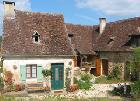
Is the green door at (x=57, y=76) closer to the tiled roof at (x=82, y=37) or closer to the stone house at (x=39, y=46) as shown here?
the stone house at (x=39, y=46)

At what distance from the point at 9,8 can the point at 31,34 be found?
286 cm

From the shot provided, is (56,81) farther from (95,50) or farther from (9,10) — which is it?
(95,50)

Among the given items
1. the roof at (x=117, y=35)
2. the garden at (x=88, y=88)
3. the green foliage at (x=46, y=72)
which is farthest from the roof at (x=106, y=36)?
the green foliage at (x=46, y=72)

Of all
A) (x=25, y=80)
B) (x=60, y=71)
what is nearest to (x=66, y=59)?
(x=60, y=71)

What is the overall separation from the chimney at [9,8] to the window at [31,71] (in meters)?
4.77

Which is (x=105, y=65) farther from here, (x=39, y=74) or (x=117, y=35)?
(x=39, y=74)

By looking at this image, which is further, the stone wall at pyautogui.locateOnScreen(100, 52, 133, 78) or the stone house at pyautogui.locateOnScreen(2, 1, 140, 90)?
the stone wall at pyautogui.locateOnScreen(100, 52, 133, 78)

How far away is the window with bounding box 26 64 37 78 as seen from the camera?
2728cm

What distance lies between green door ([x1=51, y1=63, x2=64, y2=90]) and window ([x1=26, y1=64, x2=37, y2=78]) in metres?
1.54

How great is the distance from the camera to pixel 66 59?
28.7m

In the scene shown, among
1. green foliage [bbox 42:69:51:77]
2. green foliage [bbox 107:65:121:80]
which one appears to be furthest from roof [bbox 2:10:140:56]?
green foliage [bbox 107:65:121:80]

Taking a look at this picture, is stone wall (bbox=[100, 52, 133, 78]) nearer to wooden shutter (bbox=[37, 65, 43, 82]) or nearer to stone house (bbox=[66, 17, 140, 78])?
stone house (bbox=[66, 17, 140, 78])

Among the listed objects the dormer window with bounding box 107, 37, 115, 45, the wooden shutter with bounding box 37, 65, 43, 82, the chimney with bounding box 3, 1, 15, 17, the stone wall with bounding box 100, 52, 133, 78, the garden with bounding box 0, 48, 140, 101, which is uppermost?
the chimney with bounding box 3, 1, 15, 17

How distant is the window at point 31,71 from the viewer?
27283mm
